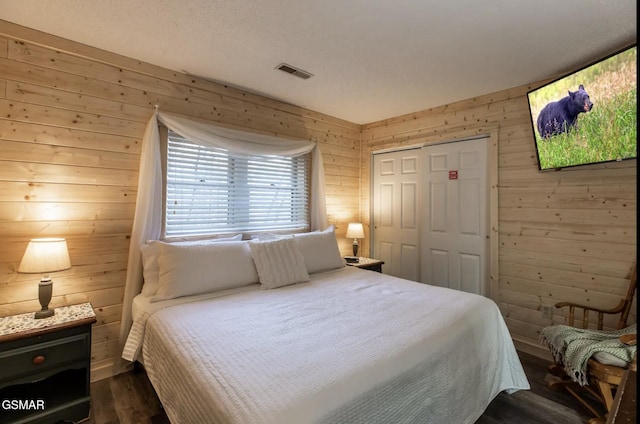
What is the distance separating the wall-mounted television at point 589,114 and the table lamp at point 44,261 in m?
3.55

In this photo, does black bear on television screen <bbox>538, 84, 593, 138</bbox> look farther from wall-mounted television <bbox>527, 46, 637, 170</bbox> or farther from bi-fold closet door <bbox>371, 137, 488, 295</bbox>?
bi-fold closet door <bbox>371, 137, 488, 295</bbox>

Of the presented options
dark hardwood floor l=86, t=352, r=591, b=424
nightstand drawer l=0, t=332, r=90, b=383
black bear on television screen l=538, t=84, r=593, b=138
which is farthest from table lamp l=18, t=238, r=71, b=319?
black bear on television screen l=538, t=84, r=593, b=138

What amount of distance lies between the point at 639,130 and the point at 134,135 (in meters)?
2.86

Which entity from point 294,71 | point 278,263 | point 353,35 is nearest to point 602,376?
point 278,263

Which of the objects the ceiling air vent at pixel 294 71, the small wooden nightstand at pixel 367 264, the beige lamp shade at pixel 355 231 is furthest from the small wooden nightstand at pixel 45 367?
the beige lamp shade at pixel 355 231

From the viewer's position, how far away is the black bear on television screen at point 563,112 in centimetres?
215

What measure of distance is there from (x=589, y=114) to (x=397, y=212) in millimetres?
2175

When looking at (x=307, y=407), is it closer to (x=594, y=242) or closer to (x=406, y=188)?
(x=594, y=242)

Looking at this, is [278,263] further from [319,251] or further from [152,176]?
[152,176]

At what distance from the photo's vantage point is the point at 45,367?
5.83 feet

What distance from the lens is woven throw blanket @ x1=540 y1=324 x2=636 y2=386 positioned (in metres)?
1.82

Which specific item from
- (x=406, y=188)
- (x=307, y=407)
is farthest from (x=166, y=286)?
(x=406, y=188)

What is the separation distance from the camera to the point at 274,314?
1874 millimetres

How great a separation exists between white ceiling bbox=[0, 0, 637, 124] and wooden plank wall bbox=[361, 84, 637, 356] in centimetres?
49
